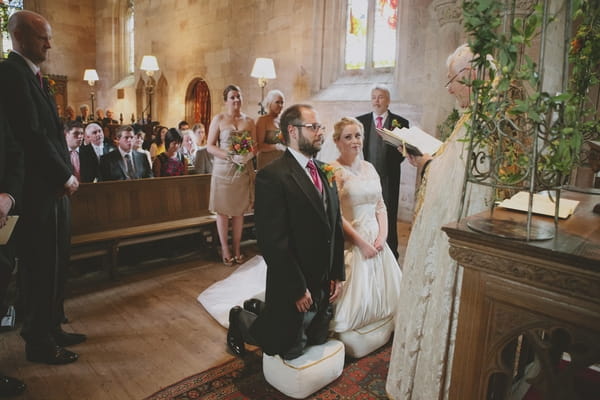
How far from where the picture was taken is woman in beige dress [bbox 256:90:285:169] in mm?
4715

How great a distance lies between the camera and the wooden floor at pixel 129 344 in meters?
2.44

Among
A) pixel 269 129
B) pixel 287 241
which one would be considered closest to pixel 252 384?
pixel 287 241

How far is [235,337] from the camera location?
2.77 m

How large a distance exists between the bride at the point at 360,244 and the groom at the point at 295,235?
349 millimetres

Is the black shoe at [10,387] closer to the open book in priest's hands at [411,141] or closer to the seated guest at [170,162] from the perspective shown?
the open book in priest's hands at [411,141]

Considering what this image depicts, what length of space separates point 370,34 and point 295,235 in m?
6.32

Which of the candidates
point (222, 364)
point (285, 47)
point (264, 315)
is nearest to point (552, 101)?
point (264, 315)

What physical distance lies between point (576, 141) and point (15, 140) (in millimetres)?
2610

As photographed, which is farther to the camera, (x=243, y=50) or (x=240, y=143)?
(x=243, y=50)

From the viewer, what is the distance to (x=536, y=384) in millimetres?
1146

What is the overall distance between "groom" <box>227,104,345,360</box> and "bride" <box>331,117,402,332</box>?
13.7 inches

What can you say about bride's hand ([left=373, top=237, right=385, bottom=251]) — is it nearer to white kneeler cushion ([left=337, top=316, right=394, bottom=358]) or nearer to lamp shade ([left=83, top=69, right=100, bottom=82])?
white kneeler cushion ([left=337, top=316, right=394, bottom=358])

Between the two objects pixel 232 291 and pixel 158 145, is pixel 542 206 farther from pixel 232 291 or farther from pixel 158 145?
pixel 158 145

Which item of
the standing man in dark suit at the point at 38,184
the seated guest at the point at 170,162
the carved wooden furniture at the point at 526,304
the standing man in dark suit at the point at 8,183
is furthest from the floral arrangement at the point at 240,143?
the carved wooden furniture at the point at 526,304
